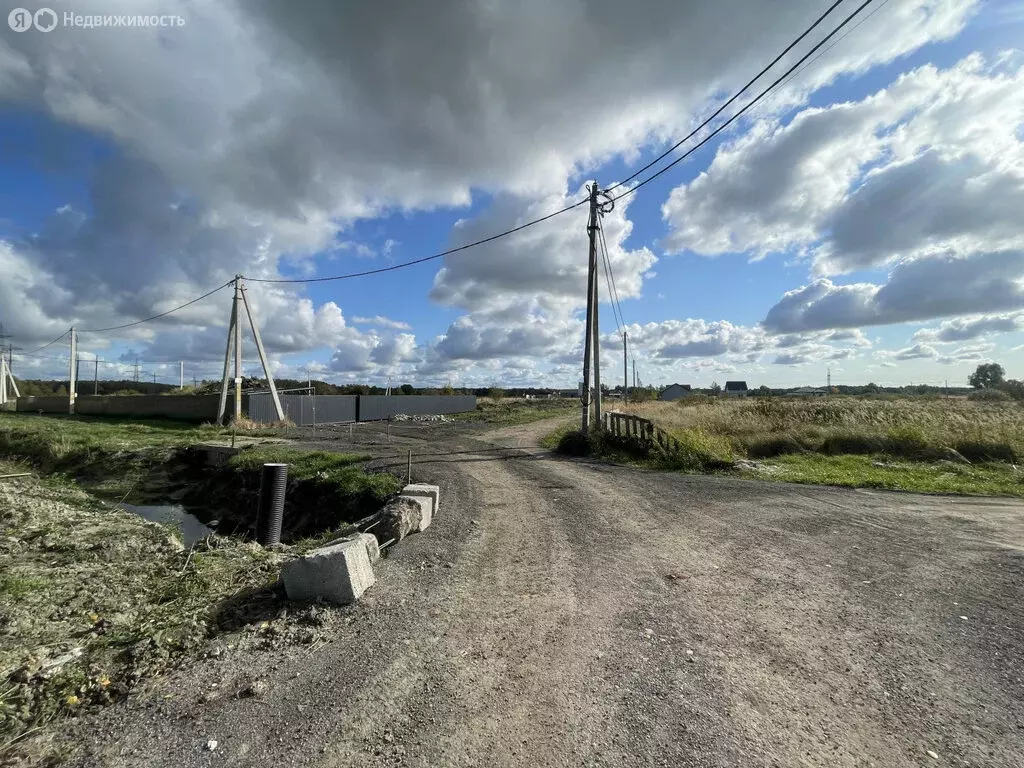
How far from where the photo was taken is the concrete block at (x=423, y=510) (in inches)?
268

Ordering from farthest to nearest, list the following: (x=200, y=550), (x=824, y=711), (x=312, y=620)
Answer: (x=200, y=550) → (x=312, y=620) → (x=824, y=711)

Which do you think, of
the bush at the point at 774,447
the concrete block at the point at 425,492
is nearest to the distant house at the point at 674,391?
the bush at the point at 774,447

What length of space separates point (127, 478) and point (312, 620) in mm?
15277

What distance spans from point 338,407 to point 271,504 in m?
26.8

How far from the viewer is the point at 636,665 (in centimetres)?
345

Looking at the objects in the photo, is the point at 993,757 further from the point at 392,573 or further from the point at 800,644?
the point at 392,573

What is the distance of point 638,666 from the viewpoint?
135 inches

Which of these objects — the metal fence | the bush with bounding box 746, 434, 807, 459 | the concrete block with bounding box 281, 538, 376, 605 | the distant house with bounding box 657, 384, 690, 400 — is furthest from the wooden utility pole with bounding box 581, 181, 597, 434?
the distant house with bounding box 657, 384, 690, 400

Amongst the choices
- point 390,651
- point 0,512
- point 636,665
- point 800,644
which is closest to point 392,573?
point 390,651

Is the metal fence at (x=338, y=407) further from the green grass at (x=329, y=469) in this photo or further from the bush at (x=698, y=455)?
the bush at (x=698, y=455)

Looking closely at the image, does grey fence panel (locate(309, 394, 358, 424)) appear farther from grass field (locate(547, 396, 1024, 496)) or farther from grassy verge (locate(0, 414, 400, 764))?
grassy verge (locate(0, 414, 400, 764))

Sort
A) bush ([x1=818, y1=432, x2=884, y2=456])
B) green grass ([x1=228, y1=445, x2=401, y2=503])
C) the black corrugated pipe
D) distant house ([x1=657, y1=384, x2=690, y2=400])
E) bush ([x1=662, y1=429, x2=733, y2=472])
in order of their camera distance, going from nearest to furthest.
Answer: the black corrugated pipe, green grass ([x1=228, y1=445, x2=401, y2=503]), bush ([x1=662, y1=429, x2=733, y2=472]), bush ([x1=818, y1=432, x2=884, y2=456]), distant house ([x1=657, y1=384, x2=690, y2=400])

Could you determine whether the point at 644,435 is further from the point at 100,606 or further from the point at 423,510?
the point at 100,606

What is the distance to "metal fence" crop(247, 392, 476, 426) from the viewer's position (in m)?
27.4
